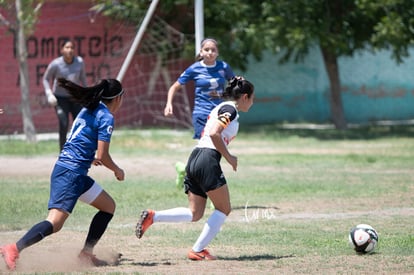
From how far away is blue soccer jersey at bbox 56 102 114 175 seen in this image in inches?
297

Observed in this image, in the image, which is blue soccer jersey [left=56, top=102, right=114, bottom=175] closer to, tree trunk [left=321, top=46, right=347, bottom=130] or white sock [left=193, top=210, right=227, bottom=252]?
white sock [left=193, top=210, right=227, bottom=252]

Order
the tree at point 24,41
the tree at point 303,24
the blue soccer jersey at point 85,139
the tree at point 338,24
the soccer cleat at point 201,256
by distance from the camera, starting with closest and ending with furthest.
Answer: the blue soccer jersey at point 85,139, the soccer cleat at point 201,256, the tree at point 24,41, the tree at point 338,24, the tree at point 303,24

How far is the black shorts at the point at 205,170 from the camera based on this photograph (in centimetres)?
787

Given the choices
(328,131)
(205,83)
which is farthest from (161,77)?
(205,83)

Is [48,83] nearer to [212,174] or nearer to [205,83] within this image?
[205,83]

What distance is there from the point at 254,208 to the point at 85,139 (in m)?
4.24

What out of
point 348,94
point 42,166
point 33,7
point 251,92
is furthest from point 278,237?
point 348,94

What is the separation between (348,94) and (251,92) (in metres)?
23.7

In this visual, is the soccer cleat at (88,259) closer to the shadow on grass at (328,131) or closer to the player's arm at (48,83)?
the player's arm at (48,83)

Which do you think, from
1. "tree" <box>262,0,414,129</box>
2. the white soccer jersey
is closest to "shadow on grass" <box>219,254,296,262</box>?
the white soccer jersey

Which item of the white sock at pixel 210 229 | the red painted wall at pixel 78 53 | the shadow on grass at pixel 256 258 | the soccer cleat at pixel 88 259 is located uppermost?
the white sock at pixel 210 229

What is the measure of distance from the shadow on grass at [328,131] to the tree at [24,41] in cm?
650

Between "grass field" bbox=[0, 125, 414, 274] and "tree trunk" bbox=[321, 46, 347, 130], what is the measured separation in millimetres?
4931

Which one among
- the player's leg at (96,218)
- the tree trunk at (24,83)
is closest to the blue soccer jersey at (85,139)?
the player's leg at (96,218)
